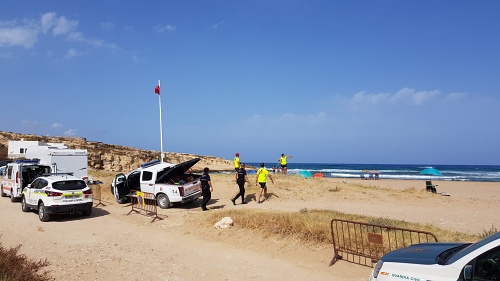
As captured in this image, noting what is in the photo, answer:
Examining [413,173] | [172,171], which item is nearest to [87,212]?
[172,171]

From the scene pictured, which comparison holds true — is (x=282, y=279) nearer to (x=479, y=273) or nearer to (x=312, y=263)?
(x=312, y=263)

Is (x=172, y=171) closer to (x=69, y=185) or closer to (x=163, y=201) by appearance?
(x=163, y=201)

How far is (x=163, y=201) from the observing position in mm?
16969

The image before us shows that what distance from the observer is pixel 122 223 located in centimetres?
1426

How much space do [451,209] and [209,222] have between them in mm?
12738

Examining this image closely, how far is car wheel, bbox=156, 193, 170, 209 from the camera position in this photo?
16.9m

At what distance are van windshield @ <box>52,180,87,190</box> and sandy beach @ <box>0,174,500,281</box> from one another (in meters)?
1.34

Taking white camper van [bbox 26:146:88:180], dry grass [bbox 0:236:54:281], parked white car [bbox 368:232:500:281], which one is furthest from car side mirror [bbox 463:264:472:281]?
white camper van [bbox 26:146:88:180]

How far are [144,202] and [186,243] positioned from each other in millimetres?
6769

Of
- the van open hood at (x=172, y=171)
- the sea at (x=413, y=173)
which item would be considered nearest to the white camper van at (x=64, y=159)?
the van open hood at (x=172, y=171)

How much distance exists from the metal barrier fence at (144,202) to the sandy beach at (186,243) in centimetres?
45

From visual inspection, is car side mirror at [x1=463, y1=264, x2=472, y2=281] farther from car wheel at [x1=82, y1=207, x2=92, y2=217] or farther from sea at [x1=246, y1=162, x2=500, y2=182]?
sea at [x1=246, y1=162, x2=500, y2=182]

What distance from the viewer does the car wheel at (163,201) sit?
16.9 metres

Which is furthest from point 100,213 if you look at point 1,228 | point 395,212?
point 395,212
